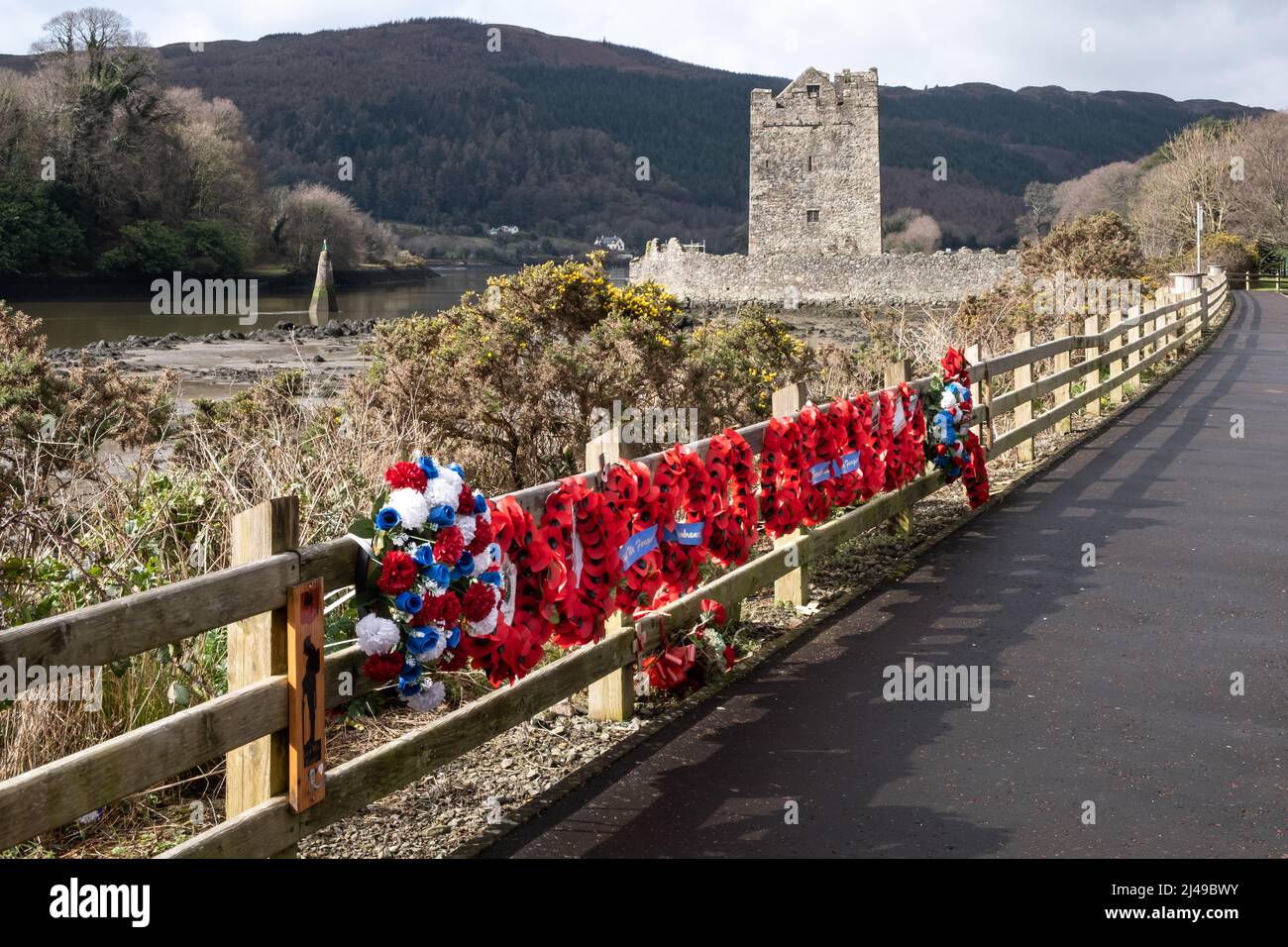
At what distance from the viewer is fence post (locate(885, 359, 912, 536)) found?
10.4 meters

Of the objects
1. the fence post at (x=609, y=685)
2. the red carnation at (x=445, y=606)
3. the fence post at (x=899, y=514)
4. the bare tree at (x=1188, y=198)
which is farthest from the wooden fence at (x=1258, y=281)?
the red carnation at (x=445, y=606)

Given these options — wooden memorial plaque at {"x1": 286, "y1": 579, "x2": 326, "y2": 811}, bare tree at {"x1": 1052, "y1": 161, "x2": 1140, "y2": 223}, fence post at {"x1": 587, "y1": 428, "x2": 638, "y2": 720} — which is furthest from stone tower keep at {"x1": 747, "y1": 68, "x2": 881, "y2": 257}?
wooden memorial plaque at {"x1": 286, "y1": 579, "x2": 326, "y2": 811}

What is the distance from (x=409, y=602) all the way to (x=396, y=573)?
0.12 meters

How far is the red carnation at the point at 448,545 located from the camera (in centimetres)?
491

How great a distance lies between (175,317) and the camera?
64250 mm

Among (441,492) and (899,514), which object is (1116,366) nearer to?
(899,514)

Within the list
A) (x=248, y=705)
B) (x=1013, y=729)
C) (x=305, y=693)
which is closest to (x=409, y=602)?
(x=305, y=693)

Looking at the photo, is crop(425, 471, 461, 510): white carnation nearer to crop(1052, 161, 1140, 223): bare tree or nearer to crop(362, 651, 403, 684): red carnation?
crop(362, 651, 403, 684): red carnation

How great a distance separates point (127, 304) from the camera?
71375mm

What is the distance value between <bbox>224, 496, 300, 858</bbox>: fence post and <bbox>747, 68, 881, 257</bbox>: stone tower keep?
71859mm

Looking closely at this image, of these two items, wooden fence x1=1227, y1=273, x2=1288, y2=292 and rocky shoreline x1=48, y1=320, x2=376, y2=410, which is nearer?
rocky shoreline x1=48, y1=320, x2=376, y2=410

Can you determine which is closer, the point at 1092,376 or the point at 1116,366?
the point at 1092,376
